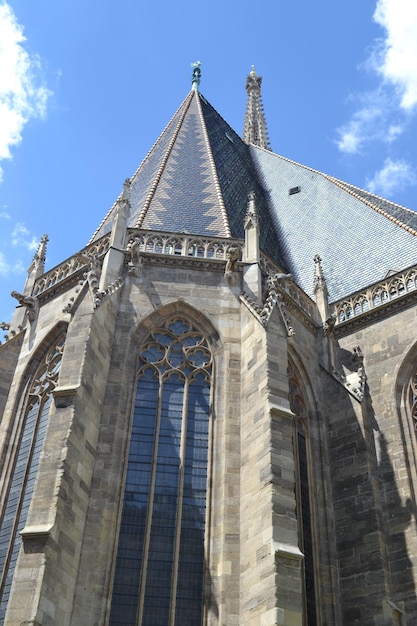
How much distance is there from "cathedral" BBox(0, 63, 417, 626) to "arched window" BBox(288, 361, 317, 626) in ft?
0.12

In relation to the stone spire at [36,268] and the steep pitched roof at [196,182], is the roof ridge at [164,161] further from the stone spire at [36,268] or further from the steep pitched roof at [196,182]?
the stone spire at [36,268]

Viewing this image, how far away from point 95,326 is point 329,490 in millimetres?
4921

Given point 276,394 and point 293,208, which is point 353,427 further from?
point 293,208

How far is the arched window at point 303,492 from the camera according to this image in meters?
11.0

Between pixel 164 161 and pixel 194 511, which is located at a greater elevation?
pixel 164 161

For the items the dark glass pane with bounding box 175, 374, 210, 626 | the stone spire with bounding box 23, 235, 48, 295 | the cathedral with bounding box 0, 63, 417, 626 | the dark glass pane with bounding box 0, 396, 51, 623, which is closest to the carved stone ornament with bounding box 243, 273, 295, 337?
the cathedral with bounding box 0, 63, 417, 626

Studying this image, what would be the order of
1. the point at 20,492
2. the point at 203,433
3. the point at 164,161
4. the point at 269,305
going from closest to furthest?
the point at 203,433 → the point at 20,492 → the point at 269,305 → the point at 164,161

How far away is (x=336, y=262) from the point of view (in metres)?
17.8

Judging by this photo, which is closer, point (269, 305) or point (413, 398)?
point (269, 305)

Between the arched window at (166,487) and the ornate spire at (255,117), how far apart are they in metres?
22.1

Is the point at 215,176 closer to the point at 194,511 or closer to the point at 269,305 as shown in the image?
the point at 269,305

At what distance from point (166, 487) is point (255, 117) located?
2686 cm

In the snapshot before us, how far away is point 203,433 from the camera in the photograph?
11367mm

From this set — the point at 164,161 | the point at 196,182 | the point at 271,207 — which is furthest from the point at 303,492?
the point at 271,207
